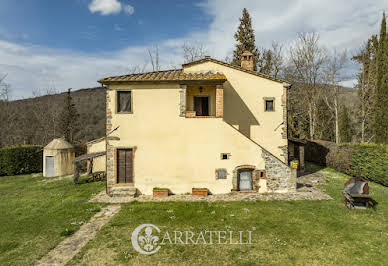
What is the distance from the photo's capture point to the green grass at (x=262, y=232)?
5.75 metres

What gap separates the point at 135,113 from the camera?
11.2 metres

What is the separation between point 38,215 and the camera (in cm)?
902

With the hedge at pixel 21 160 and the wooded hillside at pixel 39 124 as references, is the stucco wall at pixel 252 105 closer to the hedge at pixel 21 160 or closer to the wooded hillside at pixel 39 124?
the hedge at pixel 21 160

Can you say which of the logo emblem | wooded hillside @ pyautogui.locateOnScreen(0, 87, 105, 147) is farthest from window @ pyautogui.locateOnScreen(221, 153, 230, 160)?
wooded hillside @ pyautogui.locateOnScreen(0, 87, 105, 147)

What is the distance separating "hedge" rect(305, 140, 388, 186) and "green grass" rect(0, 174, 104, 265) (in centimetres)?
1699

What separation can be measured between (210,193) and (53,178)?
13677 millimetres

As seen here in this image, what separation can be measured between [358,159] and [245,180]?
9.49m

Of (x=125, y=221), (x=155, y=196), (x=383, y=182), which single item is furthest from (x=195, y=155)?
(x=383, y=182)

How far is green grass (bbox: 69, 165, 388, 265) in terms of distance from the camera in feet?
18.9

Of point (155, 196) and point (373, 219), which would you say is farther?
point (155, 196)

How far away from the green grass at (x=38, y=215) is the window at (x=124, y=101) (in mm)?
5224

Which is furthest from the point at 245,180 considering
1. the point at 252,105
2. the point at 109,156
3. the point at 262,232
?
the point at 109,156

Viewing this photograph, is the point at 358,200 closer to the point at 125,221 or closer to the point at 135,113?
the point at 125,221

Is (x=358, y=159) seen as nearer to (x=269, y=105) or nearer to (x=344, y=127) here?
(x=269, y=105)
